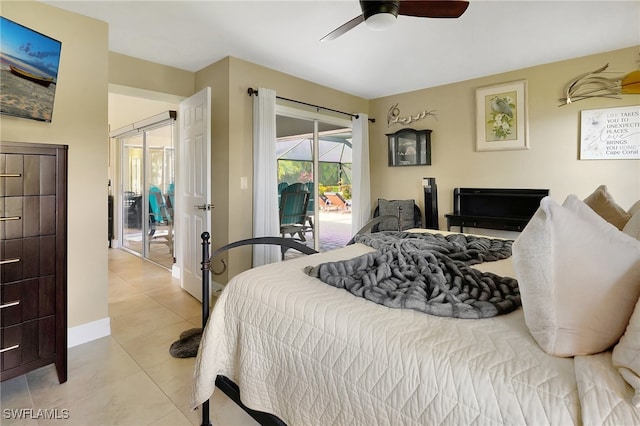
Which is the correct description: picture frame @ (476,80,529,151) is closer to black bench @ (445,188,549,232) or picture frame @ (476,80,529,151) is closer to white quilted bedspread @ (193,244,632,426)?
black bench @ (445,188,549,232)

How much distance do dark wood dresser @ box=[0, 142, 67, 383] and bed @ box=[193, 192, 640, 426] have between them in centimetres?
114

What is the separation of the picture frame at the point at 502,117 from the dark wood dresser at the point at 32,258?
4244mm

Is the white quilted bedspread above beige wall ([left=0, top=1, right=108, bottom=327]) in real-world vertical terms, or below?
below

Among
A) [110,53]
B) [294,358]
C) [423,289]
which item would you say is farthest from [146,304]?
[423,289]

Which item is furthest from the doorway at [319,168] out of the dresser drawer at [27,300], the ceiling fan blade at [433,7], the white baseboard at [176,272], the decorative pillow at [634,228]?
the decorative pillow at [634,228]

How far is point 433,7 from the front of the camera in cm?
179

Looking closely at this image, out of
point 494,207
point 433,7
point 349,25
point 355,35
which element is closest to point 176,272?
point 355,35

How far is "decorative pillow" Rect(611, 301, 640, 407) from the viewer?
69 centimetres

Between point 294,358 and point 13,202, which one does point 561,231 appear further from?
point 13,202

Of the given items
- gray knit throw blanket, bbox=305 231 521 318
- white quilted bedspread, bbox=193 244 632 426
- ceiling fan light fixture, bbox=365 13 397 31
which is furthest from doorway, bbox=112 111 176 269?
gray knit throw blanket, bbox=305 231 521 318

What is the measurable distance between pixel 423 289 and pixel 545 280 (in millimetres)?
456

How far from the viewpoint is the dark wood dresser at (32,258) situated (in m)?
1.77

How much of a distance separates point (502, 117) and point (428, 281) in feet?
11.4

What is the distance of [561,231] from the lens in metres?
0.87
